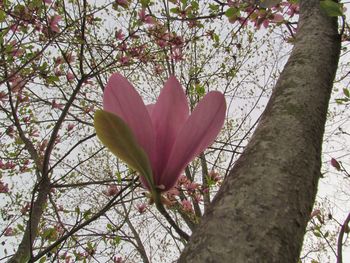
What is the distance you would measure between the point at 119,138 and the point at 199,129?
0.09 meters

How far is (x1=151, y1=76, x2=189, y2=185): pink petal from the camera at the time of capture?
407 mm

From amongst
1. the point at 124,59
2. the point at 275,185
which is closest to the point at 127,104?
the point at 275,185

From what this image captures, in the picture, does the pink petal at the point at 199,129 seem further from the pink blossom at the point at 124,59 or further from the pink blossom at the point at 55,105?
the pink blossom at the point at 55,105

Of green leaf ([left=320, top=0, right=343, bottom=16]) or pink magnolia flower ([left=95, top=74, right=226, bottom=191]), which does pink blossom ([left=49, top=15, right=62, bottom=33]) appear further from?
pink magnolia flower ([left=95, top=74, right=226, bottom=191])

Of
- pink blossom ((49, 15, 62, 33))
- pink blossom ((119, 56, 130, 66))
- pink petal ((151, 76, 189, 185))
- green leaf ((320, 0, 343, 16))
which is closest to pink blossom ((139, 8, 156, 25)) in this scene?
pink blossom ((119, 56, 130, 66))

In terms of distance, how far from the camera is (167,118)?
41 cm

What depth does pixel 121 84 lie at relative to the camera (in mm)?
380

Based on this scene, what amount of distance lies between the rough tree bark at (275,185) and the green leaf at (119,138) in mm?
90

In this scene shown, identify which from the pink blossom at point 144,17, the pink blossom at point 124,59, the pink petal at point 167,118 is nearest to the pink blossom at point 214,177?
the pink blossom at point 124,59

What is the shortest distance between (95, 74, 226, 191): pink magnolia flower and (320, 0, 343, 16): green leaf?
0.50m

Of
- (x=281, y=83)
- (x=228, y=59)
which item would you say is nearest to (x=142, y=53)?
(x=228, y=59)

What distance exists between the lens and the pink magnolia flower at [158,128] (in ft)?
1.18

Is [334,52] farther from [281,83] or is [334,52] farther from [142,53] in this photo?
[142,53]

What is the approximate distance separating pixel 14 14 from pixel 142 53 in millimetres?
1043
